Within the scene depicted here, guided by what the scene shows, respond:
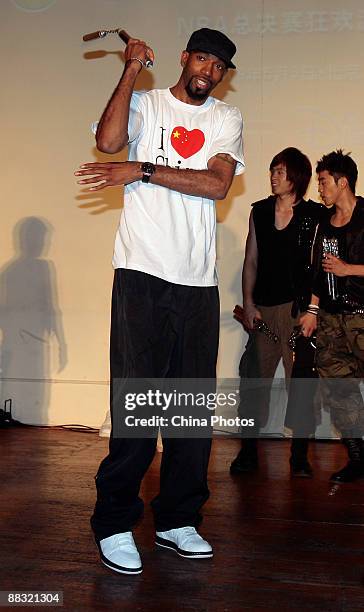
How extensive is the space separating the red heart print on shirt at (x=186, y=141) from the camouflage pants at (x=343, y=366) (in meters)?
1.51

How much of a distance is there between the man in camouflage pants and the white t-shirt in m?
1.29

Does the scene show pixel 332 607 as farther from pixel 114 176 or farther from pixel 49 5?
pixel 49 5

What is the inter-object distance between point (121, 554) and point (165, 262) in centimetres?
90

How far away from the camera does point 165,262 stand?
2516mm

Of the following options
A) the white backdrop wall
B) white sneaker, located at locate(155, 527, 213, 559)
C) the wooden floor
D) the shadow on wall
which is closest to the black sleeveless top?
the wooden floor

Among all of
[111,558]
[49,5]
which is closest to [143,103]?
[111,558]

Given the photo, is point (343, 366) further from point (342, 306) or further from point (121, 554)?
point (121, 554)

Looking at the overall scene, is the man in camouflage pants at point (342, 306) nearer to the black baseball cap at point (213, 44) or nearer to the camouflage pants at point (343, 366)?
the camouflage pants at point (343, 366)

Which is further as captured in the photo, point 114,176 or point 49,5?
point 49,5

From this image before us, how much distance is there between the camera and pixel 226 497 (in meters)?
3.43

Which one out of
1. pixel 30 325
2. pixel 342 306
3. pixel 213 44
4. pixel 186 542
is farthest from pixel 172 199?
pixel 30 325

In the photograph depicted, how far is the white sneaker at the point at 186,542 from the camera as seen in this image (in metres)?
2.58

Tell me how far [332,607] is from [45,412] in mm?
3377

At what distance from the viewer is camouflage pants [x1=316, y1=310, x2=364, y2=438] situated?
3809 mm
